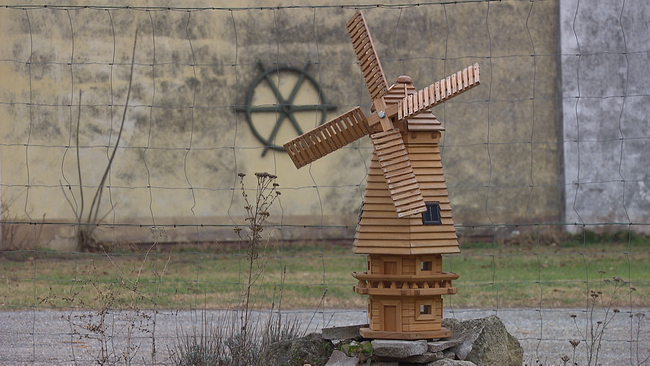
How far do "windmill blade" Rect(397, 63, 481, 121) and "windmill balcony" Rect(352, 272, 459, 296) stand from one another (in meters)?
1.06

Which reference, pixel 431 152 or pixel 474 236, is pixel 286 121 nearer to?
pixel 474 236

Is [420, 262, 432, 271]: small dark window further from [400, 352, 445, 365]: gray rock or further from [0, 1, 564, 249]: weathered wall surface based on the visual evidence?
[0, 1, 564, 249]: weathered wall surface

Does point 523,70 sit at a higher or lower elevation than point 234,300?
higher

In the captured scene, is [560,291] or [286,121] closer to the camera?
[560,291]

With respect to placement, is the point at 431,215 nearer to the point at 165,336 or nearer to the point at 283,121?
the point at 165,336

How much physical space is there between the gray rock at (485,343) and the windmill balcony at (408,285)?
0.43 m

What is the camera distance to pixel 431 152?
5453 mm

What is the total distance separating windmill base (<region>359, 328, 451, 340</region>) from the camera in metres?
5.31

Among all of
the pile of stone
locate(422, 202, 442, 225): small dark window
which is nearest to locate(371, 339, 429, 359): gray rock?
the pile of stone

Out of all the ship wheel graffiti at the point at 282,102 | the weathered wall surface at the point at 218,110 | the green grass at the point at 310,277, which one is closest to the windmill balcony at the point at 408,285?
the green grass at the point at 310,277

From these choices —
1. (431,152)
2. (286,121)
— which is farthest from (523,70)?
(431,152)

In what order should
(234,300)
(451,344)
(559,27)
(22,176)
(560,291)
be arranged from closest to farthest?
(451,344), (234,300), (560,291), (22,176), (559,27)

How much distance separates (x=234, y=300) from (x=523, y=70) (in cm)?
787

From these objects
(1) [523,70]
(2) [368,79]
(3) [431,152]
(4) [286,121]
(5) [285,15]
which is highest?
(5) [285,15]
